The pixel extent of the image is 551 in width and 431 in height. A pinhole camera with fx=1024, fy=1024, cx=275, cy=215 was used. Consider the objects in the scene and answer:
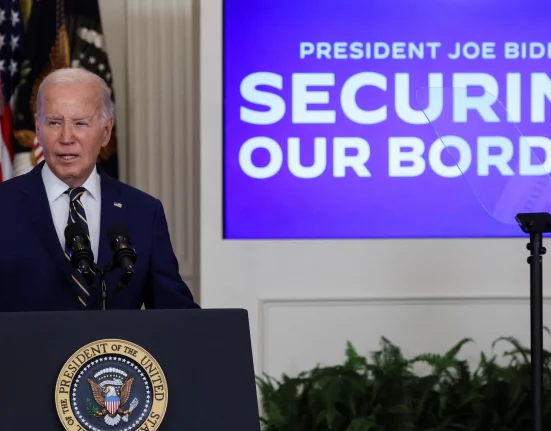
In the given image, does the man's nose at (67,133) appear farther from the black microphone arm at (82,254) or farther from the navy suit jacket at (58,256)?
the black microphone arm at (82,254)

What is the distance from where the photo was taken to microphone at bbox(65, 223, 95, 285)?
5.89 ft

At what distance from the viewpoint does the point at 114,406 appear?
1.66m

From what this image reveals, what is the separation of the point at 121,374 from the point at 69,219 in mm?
673

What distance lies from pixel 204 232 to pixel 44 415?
2.48 metres

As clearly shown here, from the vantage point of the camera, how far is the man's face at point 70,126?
2266 millimetres

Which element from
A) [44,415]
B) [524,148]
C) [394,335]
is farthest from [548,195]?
[44,415]

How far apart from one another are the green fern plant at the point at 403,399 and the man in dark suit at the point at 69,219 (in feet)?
4.61

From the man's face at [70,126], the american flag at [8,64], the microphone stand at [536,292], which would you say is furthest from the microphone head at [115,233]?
the american flag at [8,64]

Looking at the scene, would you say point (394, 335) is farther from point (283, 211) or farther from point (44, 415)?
point (44, 415)

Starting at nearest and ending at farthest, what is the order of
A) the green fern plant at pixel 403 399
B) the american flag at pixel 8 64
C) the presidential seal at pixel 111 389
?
the presidential seal at pixel 111 389 < the green fern plant at pixel 403 399 < the american flag at pixel 8 64

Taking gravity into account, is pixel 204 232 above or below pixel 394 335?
above

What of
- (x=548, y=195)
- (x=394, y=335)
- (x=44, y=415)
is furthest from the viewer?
(x=394, y=335)

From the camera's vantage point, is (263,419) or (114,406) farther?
(263,419)

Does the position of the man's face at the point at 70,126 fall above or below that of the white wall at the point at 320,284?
above
